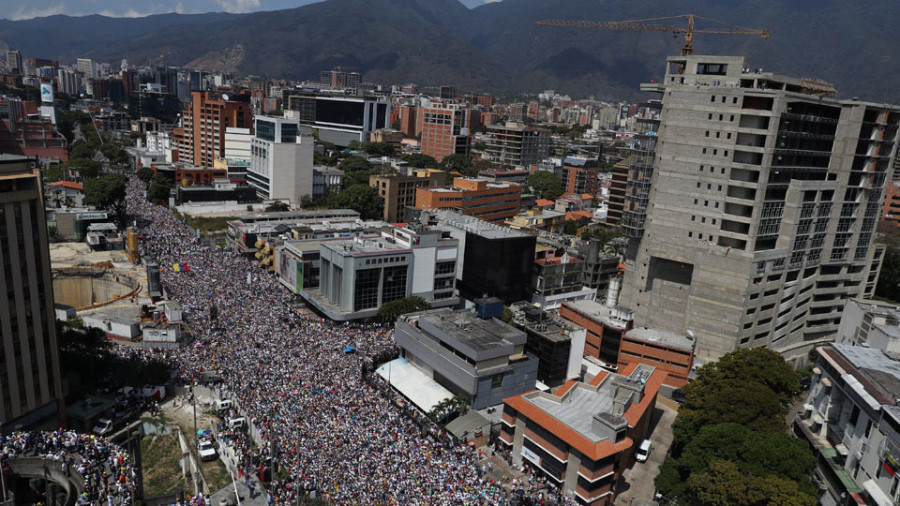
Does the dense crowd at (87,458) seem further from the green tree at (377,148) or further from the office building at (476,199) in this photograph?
the green tree at (377,148)

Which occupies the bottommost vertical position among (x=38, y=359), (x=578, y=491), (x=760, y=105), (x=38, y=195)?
(x=578, y=491)

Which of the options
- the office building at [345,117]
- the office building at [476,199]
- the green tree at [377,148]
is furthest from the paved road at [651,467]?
the office building at [345,117]

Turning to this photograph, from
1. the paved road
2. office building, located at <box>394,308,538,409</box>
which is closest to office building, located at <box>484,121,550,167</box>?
office building, located at <box>394,308,538,409</box>

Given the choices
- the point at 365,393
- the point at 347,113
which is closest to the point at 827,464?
the point at 365,393

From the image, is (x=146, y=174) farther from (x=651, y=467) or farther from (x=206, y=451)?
(x=651, y=467)

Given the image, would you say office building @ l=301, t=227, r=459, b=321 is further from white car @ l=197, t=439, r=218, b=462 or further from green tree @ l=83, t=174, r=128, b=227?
green tree @ l=83, t=174, r=128, b=227

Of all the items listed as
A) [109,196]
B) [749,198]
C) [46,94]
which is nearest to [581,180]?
[749,198]

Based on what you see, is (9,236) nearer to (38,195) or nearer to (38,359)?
(38,195)
